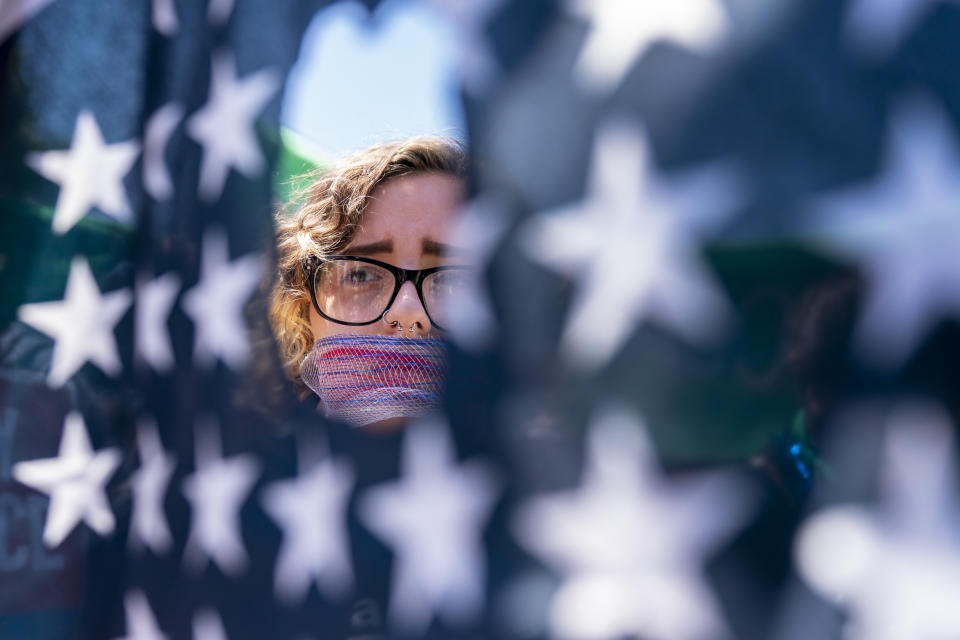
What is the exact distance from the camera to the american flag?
41 cm

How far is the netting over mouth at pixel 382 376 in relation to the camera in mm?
983

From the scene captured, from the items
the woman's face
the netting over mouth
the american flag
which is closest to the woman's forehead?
the woman's face

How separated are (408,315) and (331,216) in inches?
13.5

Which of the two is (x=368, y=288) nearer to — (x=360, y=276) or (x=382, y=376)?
(x=360, y=276)

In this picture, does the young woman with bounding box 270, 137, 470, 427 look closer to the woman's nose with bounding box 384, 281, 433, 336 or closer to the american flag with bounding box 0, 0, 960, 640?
the woman's nose with bounding box 384, 281, 433, 336

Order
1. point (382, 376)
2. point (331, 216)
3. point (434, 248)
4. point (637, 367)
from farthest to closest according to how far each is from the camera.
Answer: point (331, 216) → point (434, 248) → point (382, 376) → point (637, 367)

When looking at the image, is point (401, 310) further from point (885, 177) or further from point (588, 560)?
point (885, 177)

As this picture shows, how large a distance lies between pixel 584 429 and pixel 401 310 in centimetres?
62

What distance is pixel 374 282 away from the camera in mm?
1137

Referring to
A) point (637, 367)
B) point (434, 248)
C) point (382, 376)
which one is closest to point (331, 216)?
point (434, 248)

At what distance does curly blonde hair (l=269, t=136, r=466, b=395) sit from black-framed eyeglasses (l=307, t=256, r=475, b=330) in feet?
0.23

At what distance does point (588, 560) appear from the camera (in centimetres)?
49

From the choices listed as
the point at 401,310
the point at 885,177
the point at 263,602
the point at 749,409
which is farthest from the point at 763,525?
the point at 401,310

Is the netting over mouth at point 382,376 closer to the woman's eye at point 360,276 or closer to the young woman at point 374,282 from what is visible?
the young woman at point 374,282
